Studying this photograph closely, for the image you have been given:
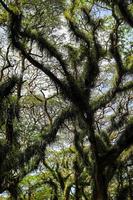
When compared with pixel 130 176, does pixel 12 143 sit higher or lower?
lower

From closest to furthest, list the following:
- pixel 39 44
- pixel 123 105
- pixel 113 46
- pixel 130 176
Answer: pixel 39 44
pixel 113 46
pixel 123 105
pixel 130 176

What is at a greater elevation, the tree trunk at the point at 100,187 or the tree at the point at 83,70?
the tree at the point at 83,70

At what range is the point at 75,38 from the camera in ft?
54.5

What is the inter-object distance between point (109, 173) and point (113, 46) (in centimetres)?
496

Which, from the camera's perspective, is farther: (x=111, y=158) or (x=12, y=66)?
(x=12, y=66)

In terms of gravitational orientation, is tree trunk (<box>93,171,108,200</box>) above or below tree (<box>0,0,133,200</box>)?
below

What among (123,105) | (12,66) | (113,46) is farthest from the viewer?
(123,105)

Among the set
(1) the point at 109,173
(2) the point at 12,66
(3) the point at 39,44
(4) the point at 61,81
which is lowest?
(1) the point at 109,173

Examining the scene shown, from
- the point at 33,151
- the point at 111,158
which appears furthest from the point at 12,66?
the point at 111,158

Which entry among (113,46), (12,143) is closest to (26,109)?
(12,143)

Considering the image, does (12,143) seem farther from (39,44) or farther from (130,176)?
(130,176)

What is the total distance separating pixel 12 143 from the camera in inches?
643

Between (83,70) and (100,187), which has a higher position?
(83,70)

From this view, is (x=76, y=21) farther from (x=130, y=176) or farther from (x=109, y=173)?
(x=130, y=176)
